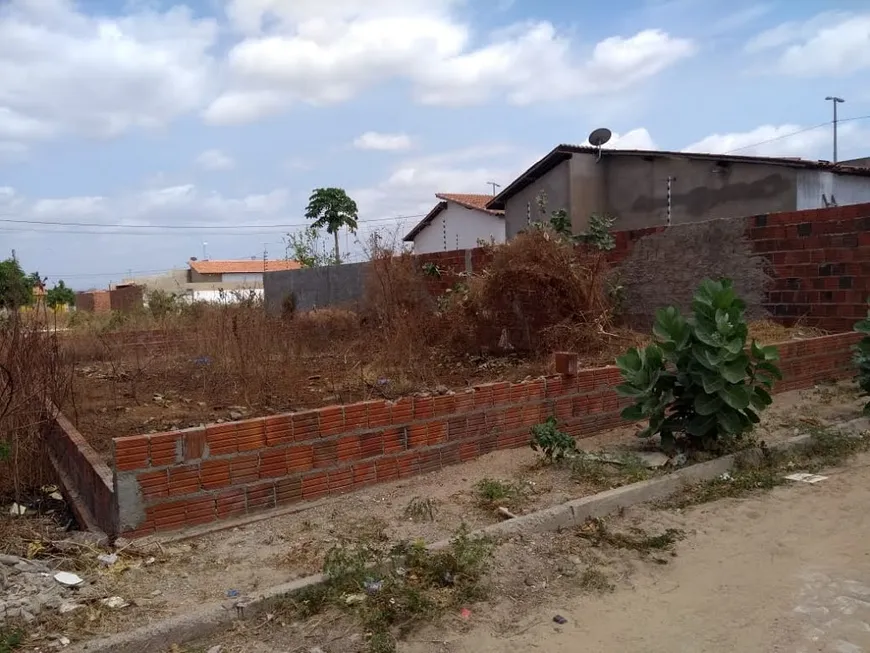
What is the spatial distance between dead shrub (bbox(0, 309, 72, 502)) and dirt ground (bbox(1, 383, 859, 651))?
1548mm

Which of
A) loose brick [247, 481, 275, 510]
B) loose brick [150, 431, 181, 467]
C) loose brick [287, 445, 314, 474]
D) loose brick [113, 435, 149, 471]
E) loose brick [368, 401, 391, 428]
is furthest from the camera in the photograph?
loose brick [368, 401, 391, 428]

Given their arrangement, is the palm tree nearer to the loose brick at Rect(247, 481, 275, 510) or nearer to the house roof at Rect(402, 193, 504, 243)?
the house roof at Rect(402, 193, 504, 243)

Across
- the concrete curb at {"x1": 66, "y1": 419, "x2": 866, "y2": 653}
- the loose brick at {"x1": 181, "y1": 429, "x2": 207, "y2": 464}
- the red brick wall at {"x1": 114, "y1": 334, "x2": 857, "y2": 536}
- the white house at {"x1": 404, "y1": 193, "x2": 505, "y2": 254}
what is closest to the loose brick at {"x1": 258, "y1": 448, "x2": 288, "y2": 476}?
the red brick wall at {"x1": 114, "y1": 334, "x2": 857, "y2": 536}

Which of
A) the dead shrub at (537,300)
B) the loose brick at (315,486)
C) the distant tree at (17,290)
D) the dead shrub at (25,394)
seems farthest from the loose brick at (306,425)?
the dead shrub at (537,300)

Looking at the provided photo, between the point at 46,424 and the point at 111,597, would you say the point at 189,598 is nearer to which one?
the point at 111,597

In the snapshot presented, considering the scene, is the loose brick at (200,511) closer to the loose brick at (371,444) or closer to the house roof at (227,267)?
the loose brick at (371,444)

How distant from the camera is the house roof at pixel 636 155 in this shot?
596 inches

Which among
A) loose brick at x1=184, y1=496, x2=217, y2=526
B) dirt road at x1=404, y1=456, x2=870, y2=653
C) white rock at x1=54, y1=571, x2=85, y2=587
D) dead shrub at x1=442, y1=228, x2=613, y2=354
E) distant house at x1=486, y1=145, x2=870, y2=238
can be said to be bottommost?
dirt road at x1=404, y1=456, x2=870, y2=653

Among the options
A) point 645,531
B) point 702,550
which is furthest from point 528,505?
point 702,550

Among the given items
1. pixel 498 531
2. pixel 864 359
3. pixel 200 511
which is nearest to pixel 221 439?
pixel 200 511

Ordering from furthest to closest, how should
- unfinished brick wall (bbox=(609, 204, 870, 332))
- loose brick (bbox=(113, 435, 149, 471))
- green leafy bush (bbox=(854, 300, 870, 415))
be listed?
unfinished brick wall (bbox=(609, 204, 870, 332)) → green leafy bush (bbox=(854, 300, 870, 415)) → loose brick (bbox=(113, 435, 149, 471))

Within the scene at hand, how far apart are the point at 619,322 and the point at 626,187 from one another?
11016mm

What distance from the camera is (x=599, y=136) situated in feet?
62.8

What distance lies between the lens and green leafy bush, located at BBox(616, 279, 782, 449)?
5.07 m
